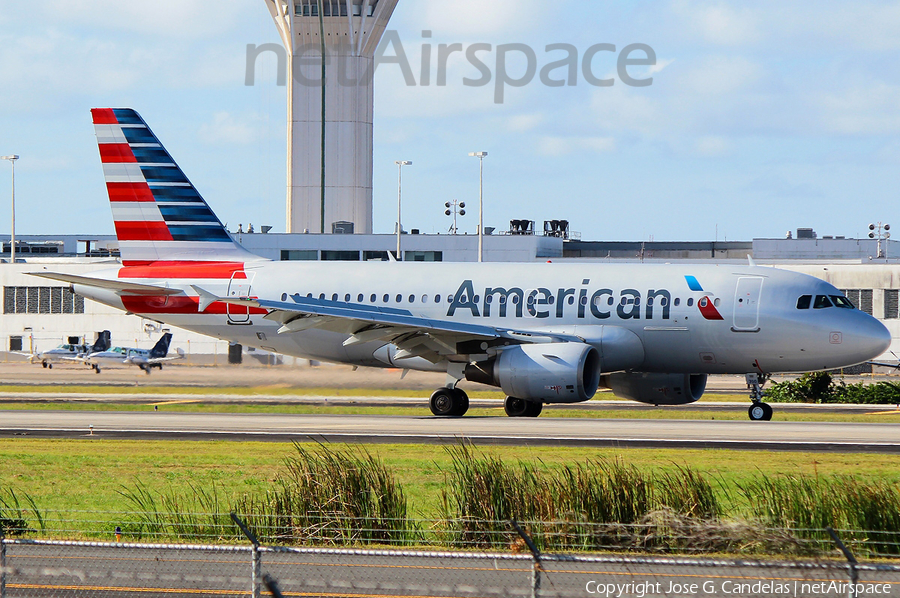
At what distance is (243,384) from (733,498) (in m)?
27.7

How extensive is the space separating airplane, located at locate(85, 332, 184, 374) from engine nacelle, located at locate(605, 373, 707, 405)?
40.7 metres

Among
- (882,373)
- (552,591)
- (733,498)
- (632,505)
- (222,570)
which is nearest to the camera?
(552,591)

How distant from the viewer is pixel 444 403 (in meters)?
36.4

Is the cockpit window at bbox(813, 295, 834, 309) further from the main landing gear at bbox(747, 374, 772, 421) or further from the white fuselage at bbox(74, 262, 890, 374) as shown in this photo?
the main landing gear at bbox(747, 374, 772, 421)

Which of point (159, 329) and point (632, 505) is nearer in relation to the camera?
point (632, 505)

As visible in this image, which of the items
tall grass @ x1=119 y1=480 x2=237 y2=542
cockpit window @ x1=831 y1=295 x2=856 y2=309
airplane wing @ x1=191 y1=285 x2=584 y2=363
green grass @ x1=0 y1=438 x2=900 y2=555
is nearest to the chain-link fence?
green grass @ x1=0 y1=438 x2=900 y2=555

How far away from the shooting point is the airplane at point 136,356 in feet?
238

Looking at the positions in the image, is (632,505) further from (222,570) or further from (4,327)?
(4,327)

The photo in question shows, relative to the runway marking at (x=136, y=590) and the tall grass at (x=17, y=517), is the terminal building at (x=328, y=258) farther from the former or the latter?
the runway marking at (x=136, y=590)

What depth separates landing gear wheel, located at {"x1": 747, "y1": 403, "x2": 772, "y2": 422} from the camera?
115 ft

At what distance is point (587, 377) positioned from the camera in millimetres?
34344

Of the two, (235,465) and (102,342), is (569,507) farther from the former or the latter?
(102,342)

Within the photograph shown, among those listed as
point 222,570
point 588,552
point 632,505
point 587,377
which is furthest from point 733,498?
point 587,377

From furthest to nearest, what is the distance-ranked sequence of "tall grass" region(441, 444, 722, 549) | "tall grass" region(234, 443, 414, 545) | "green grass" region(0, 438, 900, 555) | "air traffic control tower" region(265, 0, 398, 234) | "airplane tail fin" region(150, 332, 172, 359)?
"air traffic control tower" region(265, 0, 398, 234) < "airplane tail fin" region(150, 332, 172, 359) < "tall grass" region(234, 443, 414, 545) < "tall grass" region(441, 444, 722, 549) < "green grass" region(0, 438, 900, 555)
